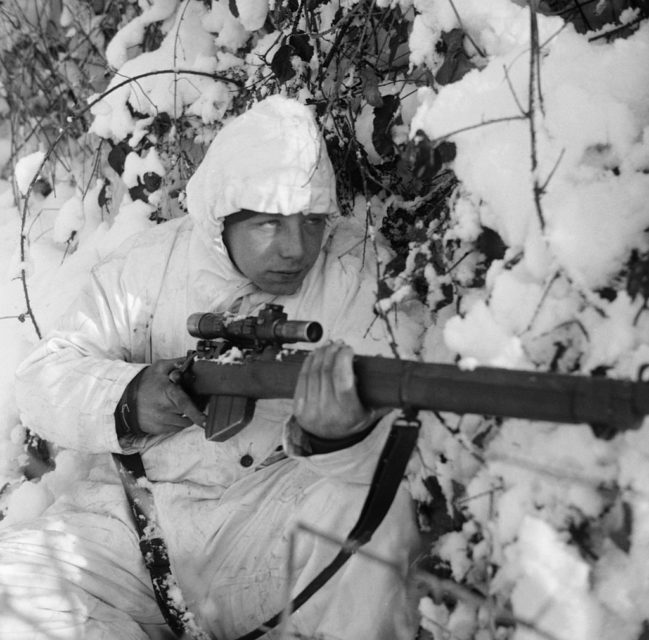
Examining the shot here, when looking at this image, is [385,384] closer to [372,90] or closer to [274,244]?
[274,244]

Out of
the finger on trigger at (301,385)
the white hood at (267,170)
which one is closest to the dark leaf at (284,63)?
the white hood at (267,170)

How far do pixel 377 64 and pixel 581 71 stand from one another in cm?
94

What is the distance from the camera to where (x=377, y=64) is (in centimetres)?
274

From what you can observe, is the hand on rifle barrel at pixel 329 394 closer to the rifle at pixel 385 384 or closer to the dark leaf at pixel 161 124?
the rifle at pixel 385 384

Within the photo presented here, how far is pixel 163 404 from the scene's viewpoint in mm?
2191

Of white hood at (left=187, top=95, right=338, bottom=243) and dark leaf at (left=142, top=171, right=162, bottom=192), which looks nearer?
white hood at (left=187, top=95, right=338, bottom=243)

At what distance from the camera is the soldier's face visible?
7.46 feet

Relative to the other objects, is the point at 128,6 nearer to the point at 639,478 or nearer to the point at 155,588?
the point at 155,588

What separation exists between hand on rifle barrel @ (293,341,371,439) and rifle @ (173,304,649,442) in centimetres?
3

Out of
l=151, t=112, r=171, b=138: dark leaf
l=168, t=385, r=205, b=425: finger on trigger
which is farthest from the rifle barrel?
l=151, t=112, r=171, b=138: dark leaf

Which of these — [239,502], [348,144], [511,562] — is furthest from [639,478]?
[348,144]

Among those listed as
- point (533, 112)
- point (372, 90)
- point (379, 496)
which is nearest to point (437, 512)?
point (379, 496)

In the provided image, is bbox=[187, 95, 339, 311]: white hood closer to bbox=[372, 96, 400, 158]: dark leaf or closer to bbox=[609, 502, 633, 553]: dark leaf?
bbox=[372, 96, 400, 158]: dark leaf

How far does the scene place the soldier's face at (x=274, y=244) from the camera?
2.27 meters
